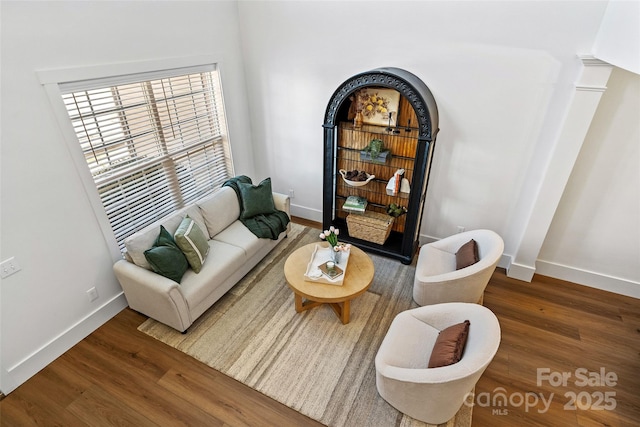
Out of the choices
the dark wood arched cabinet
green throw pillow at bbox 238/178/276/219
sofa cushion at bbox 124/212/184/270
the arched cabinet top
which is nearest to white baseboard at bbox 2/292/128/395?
sofa cushion at bbox 124/212/184/270

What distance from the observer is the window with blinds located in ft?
9.53

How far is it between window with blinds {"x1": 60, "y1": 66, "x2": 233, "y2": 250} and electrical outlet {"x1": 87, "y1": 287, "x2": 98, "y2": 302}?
1.50 ft

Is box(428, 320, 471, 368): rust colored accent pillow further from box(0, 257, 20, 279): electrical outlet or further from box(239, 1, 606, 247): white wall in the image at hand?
box(0, 257, 20, 279): electrical outlet

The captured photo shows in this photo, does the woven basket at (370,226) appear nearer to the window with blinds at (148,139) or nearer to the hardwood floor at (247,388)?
the hardwood floor at (247,388)

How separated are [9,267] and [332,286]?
2.50 m

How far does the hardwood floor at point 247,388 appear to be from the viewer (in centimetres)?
247

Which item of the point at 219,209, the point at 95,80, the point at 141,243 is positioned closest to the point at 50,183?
the point at 141,243

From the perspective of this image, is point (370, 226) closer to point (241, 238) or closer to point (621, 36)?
point (241, 238)

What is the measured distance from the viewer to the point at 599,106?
2943 mm

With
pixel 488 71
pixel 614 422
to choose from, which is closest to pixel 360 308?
pixel 614 422

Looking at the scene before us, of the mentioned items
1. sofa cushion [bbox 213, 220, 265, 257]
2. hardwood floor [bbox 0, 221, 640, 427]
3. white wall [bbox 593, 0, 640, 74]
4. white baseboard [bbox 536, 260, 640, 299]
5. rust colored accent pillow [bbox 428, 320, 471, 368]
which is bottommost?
hardwood floor [bbox 0, 221, 640, 427]

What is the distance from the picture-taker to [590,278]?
360 centimetres

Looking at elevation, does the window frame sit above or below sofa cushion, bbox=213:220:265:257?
above

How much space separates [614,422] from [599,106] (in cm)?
255
